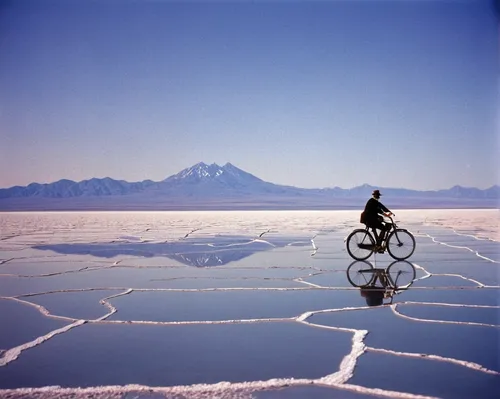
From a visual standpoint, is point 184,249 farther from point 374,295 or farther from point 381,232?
point 374,295

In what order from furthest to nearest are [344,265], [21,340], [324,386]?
[344,265], [21,340], [324,386]

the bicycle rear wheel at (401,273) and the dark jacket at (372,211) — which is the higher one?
the dark jacket at (372,211)

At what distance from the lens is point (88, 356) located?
4.13 m

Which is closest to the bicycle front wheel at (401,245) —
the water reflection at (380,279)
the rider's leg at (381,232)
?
the rider's leg at (381,232)

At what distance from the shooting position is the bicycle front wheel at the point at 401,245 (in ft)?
33.7

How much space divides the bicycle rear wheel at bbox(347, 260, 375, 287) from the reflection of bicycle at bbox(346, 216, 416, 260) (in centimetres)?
28

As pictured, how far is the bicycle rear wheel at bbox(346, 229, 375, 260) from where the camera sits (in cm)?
1016

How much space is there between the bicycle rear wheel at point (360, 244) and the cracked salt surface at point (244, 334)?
1.04m

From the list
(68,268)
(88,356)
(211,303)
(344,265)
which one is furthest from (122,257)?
(88,356)

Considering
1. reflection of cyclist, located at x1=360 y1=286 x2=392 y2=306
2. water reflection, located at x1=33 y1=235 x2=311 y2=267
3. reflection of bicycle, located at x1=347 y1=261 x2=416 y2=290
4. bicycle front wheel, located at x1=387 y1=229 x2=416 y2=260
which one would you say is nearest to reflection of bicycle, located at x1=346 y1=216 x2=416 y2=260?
bicycle front wheel, located at x1=387 y1=229 x2=416 y2=260

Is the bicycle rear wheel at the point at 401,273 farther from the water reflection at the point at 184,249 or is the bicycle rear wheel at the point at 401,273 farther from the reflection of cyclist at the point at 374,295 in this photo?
the water reflection at the point at 184,249

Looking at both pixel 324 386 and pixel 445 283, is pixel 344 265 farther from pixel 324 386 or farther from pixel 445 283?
pixel 324 386

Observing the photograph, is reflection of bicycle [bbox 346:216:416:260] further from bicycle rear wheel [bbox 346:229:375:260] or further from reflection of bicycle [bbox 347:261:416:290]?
reflection of bicycle [bbox 347:261:416:290]

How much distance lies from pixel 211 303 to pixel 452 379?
3265mm
